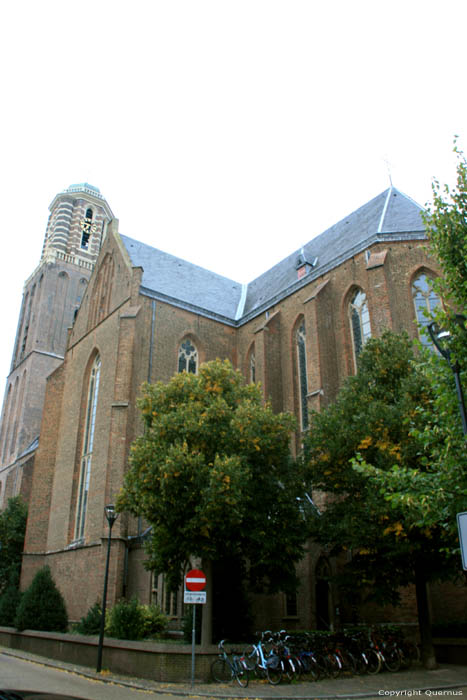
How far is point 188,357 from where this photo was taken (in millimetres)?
29703

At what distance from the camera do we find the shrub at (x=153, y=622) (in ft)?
59.1

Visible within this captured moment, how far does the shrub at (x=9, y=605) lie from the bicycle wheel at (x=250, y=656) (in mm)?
14550

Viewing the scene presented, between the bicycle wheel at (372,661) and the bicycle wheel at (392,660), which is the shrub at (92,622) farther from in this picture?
the bicycle wheel at (392,660)

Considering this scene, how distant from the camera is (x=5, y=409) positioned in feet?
177

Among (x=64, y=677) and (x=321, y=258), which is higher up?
(x=321, y=258)

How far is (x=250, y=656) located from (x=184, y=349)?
1776 cm

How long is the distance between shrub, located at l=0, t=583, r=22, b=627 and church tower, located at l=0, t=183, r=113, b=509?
58.9 feet

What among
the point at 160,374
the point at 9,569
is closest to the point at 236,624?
the point at 160,374

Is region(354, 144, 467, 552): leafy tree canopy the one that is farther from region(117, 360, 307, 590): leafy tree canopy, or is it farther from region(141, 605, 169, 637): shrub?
region(141, 605, 169, 637): shrub

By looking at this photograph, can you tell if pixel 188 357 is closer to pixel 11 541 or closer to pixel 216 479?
pixel 11 541

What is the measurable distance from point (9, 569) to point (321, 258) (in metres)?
23.5

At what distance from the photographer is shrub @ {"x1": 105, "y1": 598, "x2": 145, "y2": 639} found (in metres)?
17.6

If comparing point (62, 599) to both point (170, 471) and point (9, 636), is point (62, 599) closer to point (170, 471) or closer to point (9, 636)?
point (9, 636)

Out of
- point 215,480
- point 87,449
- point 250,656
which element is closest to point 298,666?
point 250,656
